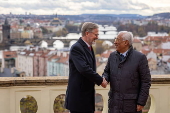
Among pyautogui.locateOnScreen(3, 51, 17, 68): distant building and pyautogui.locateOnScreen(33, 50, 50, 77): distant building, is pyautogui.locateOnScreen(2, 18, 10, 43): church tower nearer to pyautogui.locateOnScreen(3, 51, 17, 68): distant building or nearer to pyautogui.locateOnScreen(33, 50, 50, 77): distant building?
pyautogui.locateOnScreen(3, 51, 17, 68): distant building

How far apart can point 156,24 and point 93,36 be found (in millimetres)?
69947

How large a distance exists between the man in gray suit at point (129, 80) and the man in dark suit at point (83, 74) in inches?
3.6

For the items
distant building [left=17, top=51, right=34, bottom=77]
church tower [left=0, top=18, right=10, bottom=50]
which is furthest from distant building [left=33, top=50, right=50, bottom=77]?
church tower [left=0, top=18, right=10, bottom=50]

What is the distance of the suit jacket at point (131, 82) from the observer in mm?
1533

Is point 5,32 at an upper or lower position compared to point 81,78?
lower

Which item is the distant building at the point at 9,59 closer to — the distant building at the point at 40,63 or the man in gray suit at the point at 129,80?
the distant building at the point at 40,63

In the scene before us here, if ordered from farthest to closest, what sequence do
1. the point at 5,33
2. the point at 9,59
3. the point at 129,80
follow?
the point at 5,33, the point at 9,59, the point at 129,80

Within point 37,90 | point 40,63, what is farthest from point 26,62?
point 37,90

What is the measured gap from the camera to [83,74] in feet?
5.10

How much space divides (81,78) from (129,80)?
0.80ft

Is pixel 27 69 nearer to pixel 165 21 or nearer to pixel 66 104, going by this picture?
pixel 165 21

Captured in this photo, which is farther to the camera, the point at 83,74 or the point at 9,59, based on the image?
the point at 9,59

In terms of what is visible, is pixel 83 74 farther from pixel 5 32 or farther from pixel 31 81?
pixel 5 32

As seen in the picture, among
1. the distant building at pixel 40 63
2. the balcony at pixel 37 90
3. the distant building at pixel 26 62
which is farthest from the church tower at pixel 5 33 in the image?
the balcony at pixel 37 90
